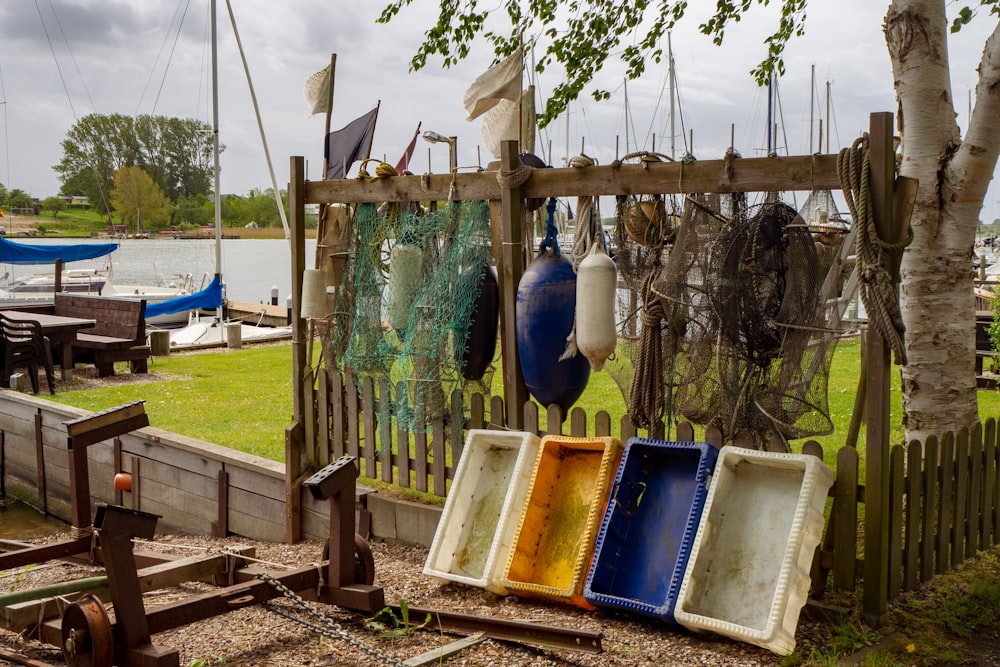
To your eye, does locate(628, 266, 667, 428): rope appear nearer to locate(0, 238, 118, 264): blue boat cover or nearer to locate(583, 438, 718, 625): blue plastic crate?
locate(583, 438, 718, 625): blue plastic crate

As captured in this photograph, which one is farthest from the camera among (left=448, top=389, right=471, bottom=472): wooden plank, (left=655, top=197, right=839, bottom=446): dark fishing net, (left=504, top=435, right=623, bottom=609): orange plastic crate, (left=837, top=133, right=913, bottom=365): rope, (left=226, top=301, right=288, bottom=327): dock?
(left=226, top=301, right=288, bottom=327): dock

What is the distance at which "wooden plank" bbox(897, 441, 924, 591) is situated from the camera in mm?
4887

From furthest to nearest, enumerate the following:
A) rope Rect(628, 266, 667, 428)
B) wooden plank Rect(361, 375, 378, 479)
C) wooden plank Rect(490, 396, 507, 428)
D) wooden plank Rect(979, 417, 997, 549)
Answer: wooden plank Rect(361, 375, 378, 479) < wooden plank Rect(490, 396, 507, 428) < wooden plank Rect(979, 417, 997, 549) < rope Rect(628, 266, 667, 428)

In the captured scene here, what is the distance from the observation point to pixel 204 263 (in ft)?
287

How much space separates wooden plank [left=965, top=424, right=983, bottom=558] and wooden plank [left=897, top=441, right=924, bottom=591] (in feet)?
2.07

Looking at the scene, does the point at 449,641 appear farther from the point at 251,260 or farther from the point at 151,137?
the point at 251,260

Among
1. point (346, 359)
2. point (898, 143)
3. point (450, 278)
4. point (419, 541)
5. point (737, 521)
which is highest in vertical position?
point (898, 143)

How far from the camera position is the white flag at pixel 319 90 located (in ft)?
24.6

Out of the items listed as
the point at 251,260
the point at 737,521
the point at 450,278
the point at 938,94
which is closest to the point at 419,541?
the point at 450,278

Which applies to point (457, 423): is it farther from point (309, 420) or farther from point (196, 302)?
point (196, 302)

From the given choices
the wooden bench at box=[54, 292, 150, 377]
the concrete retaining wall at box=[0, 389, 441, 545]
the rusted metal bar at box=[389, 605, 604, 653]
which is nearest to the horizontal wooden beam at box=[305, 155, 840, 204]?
the concrete retaining wall at box=[0, 389, 441, 545]

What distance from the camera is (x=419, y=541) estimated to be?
22.2ft

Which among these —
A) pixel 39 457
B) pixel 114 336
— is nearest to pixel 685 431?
pixel 39 457

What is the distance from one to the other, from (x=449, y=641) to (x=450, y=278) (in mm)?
2519
